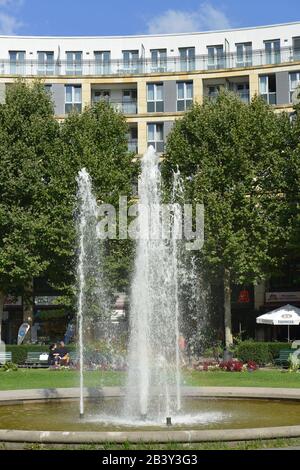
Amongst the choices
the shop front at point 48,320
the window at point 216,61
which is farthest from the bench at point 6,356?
the window at point 216,61

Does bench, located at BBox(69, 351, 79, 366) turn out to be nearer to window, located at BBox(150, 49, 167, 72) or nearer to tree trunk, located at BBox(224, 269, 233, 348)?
tree trunk, located at BBox(224, 269, 233, 348)

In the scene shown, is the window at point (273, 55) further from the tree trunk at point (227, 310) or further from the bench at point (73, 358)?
the bench at point (73, 358)

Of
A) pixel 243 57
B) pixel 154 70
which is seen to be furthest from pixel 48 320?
pixel 243 57

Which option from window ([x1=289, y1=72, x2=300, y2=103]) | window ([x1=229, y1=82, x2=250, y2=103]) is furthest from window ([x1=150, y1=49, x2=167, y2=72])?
window ([x1=289, y1=72, x2=300, y2=103])

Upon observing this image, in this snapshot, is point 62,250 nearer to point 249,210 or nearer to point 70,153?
point 70,153

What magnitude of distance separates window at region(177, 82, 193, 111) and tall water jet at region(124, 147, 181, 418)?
90.6ft

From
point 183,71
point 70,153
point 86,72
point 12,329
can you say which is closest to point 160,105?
point 183,71

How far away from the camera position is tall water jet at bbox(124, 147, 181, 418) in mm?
15633

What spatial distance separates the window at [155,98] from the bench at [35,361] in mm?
21372

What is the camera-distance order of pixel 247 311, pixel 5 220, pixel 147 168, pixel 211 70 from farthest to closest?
pixel 211 70, pixel 247 311, pixel 5 220, pixel 147 168

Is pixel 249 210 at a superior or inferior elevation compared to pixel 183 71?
inferior

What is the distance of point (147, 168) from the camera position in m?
18.6

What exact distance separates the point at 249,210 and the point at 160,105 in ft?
51.9

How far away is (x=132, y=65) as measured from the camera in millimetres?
49281
